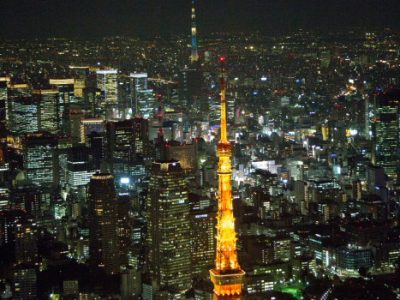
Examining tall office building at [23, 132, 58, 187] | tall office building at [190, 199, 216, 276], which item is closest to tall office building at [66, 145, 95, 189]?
tall office building at [23, 132, 58, 187]

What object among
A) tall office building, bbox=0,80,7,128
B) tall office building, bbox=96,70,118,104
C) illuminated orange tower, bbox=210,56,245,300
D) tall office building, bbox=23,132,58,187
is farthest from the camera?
tall office building, bbox=96,70,118,104

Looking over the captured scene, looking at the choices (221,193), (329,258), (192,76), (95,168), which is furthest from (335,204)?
(221,193)

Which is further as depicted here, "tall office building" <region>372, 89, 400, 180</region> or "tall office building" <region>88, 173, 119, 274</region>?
"tall office building" <region>372, 89, 400, 180</region>

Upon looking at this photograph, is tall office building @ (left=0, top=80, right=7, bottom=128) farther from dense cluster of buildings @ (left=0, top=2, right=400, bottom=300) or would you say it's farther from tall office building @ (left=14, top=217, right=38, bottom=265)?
tall office building @ (left=14, top=217, right=38, bottom=265)

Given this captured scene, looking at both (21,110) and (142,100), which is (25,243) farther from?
(142,100)

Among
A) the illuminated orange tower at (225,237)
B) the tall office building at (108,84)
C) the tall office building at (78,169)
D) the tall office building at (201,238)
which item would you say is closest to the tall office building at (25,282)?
the tall office building at (201,238)

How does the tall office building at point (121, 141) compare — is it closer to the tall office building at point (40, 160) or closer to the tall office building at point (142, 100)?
the tall office building at point (142, 100)
